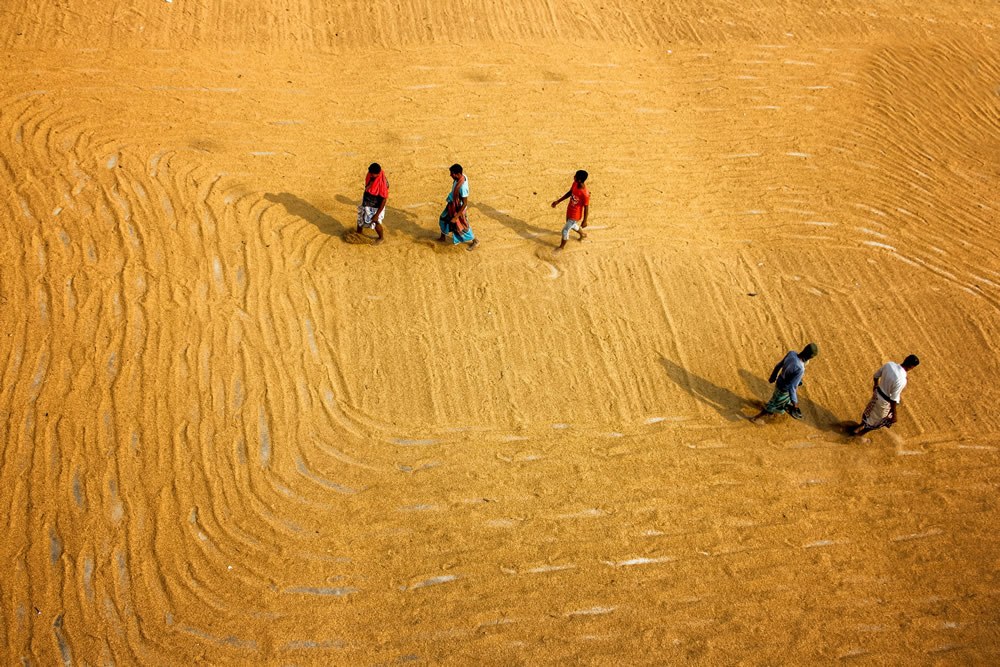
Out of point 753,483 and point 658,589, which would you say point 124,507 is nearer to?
point 658,589

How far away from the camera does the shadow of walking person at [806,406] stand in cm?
794

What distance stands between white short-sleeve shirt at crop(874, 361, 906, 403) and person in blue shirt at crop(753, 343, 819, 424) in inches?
28.4

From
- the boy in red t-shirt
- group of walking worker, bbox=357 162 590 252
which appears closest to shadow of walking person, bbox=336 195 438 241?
group of walking worker, bbox=357 162 590 252

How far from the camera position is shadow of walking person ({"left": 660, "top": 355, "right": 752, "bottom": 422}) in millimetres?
7988

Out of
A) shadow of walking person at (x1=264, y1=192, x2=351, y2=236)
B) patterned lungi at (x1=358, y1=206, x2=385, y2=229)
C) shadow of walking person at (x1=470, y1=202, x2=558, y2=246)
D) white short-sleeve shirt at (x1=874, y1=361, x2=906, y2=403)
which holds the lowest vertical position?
shadow of walking person at (x1=264, y1=192, x2=351, y2=236)

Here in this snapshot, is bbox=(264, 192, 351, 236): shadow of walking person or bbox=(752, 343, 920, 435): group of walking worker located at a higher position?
bbox=(752, 343, 920, 435): group of walking worker

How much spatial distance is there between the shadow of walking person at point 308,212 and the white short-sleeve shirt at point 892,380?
7.12 m

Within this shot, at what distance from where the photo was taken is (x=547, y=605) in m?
6.36

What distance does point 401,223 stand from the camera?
31.4 feet

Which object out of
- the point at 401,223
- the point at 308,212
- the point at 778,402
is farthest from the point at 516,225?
the point at 778,402

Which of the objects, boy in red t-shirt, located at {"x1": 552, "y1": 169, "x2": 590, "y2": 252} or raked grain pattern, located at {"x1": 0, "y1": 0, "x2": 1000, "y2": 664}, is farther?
boy in red t-shirt, located at {"x1": 552, "y1": 169, "x2": 590, "y2": 252}

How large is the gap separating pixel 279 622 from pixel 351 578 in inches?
29.3

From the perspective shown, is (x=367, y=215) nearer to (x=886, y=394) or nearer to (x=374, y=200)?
(x=374, y=200)

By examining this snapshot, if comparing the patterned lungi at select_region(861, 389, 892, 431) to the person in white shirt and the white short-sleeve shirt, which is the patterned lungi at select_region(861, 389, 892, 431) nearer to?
the person in white shirt
